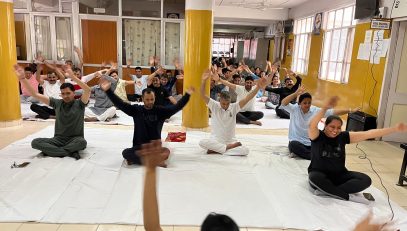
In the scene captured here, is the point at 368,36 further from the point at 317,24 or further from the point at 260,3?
the point at 260,3

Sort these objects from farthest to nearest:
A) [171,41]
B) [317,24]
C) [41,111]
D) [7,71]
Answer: [171,41] → [317,24] → [41,111] → [7,71]

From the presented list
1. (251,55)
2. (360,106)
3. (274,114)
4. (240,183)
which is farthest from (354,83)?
(251,55)

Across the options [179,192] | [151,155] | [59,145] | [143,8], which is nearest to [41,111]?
[59,145]

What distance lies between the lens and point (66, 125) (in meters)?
4.28

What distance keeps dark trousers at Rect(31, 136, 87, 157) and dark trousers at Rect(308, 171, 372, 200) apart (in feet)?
9.72

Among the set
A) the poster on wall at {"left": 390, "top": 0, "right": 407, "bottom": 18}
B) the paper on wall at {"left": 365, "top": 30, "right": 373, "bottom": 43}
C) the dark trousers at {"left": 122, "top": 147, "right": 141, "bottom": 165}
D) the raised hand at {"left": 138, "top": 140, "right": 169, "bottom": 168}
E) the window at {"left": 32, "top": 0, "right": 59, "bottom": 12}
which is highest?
the window at {"left": 32, "top": 0, "right": 59, "bottom": 12}

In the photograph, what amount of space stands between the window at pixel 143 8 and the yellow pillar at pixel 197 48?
4.09 meters

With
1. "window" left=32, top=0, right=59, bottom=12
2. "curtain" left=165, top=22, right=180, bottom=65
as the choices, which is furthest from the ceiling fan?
"window" left=32, top=0, right=59, bottom=12

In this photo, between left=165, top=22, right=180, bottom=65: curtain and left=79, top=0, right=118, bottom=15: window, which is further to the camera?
left=165, top=22, right=180, bottom=65: curtain

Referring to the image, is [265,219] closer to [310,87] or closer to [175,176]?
[175,176]

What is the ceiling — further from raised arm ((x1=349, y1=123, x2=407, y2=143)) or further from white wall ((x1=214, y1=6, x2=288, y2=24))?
raised arm ((x1=349, y1=123, x2=407, y2=143))

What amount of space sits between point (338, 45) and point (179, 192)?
7.01m

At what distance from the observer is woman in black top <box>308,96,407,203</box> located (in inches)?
130

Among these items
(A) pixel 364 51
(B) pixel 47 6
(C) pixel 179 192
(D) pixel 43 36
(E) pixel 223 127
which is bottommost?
(C) pixel 179 192
